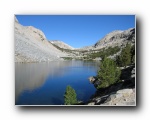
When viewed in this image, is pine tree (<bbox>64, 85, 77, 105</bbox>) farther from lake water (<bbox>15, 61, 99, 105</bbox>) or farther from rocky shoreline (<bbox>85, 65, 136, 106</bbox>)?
rocky shoreline (<bbox>85, 65, 136, 106</bbox>)

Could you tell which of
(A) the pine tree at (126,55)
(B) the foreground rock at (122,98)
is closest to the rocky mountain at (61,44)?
(A) the pine tree at (126,55)

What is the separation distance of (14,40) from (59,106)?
5.41 feet

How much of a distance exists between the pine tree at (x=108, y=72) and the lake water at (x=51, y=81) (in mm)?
168

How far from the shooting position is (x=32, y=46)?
7.15 m

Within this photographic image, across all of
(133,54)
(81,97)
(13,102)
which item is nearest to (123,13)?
(133,54)

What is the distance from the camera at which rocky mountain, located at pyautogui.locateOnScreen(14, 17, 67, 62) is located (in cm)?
649

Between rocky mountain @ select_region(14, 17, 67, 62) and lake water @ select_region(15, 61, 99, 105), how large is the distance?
0.17 m

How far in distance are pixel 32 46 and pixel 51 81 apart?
96 cm

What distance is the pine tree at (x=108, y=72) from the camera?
670 cm

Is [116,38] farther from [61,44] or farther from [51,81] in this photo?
[51,81]

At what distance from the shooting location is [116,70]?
6.72 m

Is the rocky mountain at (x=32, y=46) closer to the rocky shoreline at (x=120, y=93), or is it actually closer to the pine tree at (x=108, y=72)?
the pine tree at (x=108, y=72)

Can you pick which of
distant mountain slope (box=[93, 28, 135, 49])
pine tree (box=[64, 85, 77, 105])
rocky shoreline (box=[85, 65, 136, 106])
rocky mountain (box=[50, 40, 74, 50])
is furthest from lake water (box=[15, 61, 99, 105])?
distant mountain slope (box=[93, 28, 135, 49])

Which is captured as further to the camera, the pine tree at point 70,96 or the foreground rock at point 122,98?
the pine tree at point 70,96
